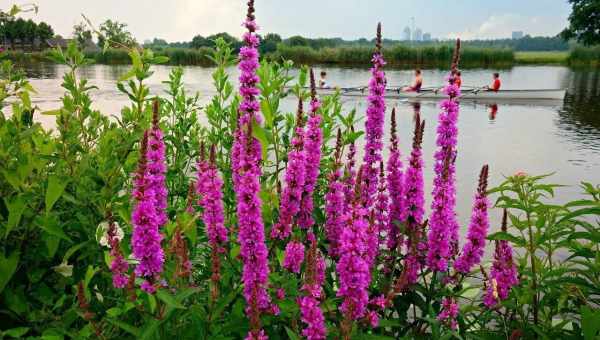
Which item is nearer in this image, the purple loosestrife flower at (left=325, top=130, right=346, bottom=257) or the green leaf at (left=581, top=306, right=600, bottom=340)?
the green leaf at (left=581, top=306, right=600, bottom=340)

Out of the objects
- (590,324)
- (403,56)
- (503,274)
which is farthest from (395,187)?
(403,56)

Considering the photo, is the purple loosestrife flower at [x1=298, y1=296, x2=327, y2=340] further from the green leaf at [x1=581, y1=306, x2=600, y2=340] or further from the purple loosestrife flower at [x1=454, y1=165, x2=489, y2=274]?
the purple loosestrife flower at [x1=454, y1=165, x2=489, y2=274]

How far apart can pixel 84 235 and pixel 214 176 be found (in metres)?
1.07

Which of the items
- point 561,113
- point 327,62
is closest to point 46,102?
point 561,113

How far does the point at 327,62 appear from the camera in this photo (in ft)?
267

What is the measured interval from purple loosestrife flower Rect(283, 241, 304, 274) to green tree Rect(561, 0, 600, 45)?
249 ft

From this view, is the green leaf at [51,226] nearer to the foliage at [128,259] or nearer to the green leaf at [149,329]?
the foliage at [128,259]

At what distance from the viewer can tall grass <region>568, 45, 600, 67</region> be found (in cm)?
7675

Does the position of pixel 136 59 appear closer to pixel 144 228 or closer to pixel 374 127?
pixel 144 228

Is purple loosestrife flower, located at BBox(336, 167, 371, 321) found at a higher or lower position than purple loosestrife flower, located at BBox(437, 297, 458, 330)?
higher

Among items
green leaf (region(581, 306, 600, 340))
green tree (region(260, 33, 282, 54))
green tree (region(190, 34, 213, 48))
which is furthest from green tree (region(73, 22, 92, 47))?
green tree (region(190, 34, 213, 48))

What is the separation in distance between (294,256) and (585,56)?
90119 mm

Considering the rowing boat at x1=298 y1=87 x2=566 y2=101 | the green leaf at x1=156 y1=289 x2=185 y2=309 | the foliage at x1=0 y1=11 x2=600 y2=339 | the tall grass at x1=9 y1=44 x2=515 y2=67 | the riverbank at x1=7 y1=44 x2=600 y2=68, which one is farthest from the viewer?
the riverbank at x1=7 y1=44 x2=600 y2=68

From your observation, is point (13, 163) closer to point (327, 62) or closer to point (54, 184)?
point (54, 184)
